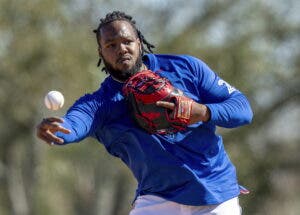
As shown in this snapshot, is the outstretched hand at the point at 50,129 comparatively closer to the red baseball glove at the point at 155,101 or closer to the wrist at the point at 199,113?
the red baseball glove at the point at 155,101

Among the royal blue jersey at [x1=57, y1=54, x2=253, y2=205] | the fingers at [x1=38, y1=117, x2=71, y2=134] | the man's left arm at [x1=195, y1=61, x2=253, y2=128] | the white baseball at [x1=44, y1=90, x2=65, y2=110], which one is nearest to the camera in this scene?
the fingers at [x1=38, y1=117, x2=71, y2=134]

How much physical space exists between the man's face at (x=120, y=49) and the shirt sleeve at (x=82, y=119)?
240 millimetres

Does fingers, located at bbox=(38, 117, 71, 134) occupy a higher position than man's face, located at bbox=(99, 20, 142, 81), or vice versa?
man's face, located at bbox=(99, 20, 142, 81)

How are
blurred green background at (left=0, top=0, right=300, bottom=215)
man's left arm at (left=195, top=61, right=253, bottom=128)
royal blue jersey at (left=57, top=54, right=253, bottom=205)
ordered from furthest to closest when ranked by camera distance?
blurred green background at (left=0, top=0, right=300, bottom=215), royal blue jersey at (left=57, top=54, right=253, bottom=205), man's left arm at (left=195, top=61, right=253, bottom=128)

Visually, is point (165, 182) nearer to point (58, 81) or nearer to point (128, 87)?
point (128, 87)

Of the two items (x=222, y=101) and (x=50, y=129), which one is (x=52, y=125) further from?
(x=222, y=101)

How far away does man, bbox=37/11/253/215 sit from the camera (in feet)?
21.0

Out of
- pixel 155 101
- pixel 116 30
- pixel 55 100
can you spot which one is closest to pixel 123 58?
pixel 116 30

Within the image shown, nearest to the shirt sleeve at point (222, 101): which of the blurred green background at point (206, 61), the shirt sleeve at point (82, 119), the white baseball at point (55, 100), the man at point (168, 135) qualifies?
the man at point (168, 135)

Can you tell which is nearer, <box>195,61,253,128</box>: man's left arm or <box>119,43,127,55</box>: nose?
<box>195,61,253,128</box>: man's left arm

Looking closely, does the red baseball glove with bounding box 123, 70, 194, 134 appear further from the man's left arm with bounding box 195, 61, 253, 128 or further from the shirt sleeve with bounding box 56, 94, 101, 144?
the shirt sleeve with bounding box 56, 94, 101, 144

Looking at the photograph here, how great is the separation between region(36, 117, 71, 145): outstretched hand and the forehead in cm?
80

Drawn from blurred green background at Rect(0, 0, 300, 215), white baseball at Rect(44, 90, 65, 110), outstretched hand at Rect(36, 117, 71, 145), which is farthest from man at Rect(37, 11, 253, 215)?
blurred green background at Rect(0, 0, 300, 215)

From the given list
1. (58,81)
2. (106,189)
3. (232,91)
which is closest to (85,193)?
(106,189)
